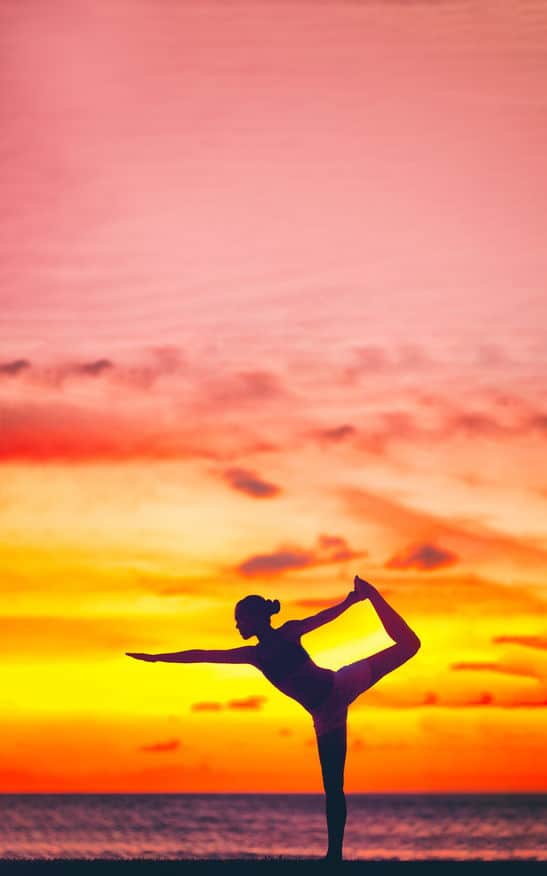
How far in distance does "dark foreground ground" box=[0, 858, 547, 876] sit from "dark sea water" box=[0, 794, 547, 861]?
93.8 feet

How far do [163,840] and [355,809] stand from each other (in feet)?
111

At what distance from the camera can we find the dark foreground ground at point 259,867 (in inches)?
510

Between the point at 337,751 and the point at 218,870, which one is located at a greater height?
the point at 337,751

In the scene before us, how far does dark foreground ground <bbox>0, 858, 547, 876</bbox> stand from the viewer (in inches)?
510

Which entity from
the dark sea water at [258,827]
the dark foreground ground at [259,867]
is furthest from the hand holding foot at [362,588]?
the dark sea water at [258,827]

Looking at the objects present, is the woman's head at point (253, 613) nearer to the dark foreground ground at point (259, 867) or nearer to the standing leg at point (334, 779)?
the standing leg at point (334, 779)

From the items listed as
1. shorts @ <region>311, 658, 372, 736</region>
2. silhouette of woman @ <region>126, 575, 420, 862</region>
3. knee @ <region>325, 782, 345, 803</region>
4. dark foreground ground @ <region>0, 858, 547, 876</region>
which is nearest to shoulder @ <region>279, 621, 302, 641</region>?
silhouette of woman @ <region>126, 575, 420, 862</region>

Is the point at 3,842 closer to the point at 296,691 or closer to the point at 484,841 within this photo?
the point at 484,841

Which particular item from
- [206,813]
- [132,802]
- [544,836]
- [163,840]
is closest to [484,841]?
[544,836]

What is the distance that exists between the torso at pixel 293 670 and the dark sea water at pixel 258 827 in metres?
30.0

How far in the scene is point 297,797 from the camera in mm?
114312

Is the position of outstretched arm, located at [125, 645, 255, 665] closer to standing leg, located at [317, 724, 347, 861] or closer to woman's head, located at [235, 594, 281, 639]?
woman's head, located at [235, 594, 281, 639]

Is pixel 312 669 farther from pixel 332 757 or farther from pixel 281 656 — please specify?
pixel 332 757

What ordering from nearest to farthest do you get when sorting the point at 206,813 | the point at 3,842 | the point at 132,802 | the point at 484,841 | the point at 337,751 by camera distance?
the point at 337,751, the point at 484,841, the point at 3,842, the point at 206,813, the point at 132,802
